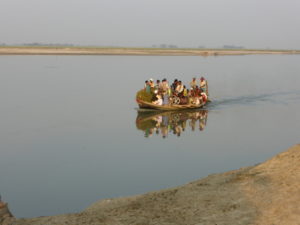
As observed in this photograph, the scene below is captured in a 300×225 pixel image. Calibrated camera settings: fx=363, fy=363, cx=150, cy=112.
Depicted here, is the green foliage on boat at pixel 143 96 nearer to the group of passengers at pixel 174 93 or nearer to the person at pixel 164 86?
the group of passengers at pixel 174 93

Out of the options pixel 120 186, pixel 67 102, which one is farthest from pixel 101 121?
pixel 120 186

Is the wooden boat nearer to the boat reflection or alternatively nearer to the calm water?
the boat reflection

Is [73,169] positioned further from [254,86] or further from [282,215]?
[254,86]

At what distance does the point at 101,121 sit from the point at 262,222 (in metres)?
16.4

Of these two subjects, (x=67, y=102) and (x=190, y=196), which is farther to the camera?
(x=67, y=102)

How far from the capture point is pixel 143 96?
2461cm

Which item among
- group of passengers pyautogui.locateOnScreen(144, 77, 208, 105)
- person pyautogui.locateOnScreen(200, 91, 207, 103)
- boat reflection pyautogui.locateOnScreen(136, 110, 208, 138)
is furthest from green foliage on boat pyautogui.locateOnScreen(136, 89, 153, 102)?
person pyautogui.locateOnScreen(200, 91, 207, 103)

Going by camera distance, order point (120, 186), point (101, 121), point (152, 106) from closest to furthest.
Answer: point (120, 186) → point (101, 121) → point (152, 106)

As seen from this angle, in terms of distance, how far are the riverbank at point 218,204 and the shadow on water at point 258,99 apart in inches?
765

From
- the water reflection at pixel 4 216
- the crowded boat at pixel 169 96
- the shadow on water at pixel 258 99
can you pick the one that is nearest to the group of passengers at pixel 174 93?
the crowded boat at pixel 169 96

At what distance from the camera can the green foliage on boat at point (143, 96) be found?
80.5ft

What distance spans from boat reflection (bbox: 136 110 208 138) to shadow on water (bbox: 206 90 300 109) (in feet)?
14.6

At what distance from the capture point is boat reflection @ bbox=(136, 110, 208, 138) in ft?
67.3

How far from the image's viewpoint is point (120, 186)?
40.4ft
